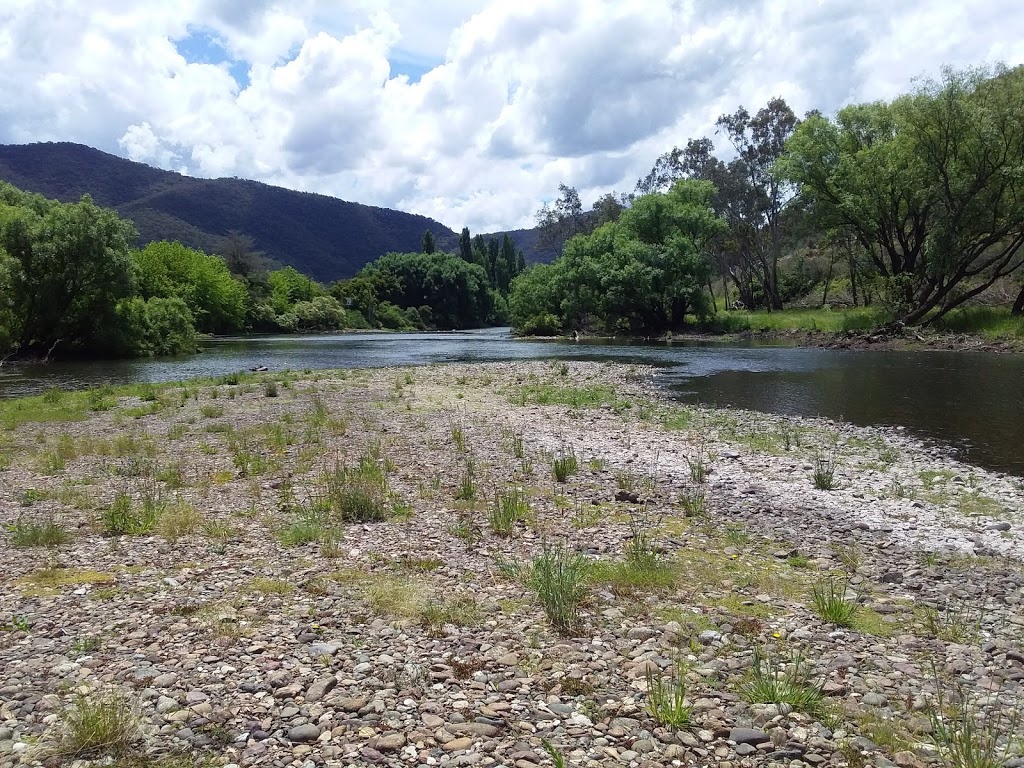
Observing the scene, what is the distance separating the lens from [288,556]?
9969 mm

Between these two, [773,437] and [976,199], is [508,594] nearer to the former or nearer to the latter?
[773,437]

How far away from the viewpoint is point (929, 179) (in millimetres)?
51406

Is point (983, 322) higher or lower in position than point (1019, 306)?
lower

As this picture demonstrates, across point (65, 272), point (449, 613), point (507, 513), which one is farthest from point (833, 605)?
point (65, 272)

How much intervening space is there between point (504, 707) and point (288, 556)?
17.1 feet

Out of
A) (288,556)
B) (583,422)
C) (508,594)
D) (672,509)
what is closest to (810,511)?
(672,509)

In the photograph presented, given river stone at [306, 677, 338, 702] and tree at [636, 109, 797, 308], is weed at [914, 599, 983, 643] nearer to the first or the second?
river stone at [306, 677, 338, 702]

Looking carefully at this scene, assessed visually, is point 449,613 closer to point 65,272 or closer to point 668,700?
point 668,700

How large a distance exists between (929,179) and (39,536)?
60747mm

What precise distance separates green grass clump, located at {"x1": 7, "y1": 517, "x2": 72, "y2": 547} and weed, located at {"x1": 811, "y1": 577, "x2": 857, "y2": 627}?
1113cm

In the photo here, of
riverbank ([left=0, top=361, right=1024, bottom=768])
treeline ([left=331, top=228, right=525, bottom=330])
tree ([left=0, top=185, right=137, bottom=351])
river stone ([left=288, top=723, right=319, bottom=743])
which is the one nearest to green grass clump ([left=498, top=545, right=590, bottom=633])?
riverbank ([left=0, top=361, right=1024, bottom=768])

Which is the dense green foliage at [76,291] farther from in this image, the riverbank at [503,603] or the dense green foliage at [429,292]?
the dense green foliage at [429,292]

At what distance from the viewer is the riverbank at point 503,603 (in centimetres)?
564

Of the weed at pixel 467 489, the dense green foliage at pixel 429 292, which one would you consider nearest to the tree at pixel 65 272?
the weed at pixel 467 489
